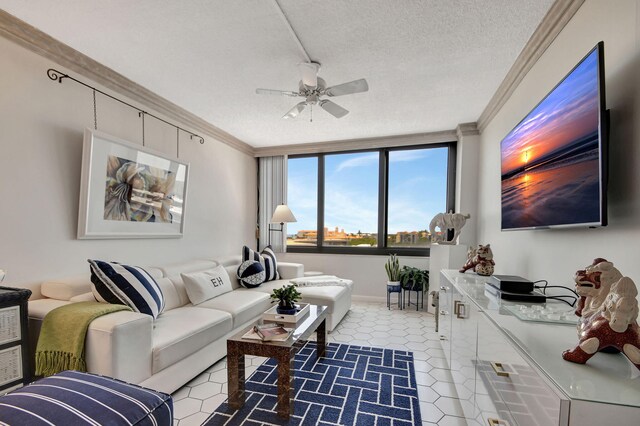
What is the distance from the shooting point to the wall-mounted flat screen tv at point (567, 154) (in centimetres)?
117

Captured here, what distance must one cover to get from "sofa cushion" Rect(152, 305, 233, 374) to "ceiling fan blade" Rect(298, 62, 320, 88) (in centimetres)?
199

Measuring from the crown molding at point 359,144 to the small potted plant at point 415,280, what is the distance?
183 centimetres

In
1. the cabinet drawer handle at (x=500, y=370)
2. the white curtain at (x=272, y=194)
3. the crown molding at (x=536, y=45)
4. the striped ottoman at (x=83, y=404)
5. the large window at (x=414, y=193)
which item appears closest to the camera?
the striped ottoman at (x=83, y=404)

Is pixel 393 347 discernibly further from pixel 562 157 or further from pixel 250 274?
pixel 562 157

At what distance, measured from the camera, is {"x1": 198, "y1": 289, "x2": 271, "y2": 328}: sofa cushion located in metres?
2.60

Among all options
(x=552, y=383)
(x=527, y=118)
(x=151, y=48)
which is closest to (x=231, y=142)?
(x=151, y=48)

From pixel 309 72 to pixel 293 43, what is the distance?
0.23 m

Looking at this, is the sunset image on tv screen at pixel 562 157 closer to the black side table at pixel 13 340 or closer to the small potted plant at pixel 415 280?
the small potted plant at pixel 415 280

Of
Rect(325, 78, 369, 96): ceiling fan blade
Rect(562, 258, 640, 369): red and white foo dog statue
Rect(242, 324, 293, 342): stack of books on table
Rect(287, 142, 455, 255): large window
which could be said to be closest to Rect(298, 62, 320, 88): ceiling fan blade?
Rect(325, 78, 369, 96): ceiling fan blade

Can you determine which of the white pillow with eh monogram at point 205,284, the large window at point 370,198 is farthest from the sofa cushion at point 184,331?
the large window at point 370,198

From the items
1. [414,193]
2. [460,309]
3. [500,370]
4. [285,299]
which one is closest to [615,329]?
[500,370]

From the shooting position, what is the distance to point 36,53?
201cm

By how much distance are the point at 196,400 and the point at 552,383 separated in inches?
77.2

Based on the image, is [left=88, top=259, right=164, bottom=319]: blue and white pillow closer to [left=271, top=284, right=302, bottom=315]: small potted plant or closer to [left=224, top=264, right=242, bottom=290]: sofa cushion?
[left=271, top=284, right=302, bottom=315]: small potted plant
